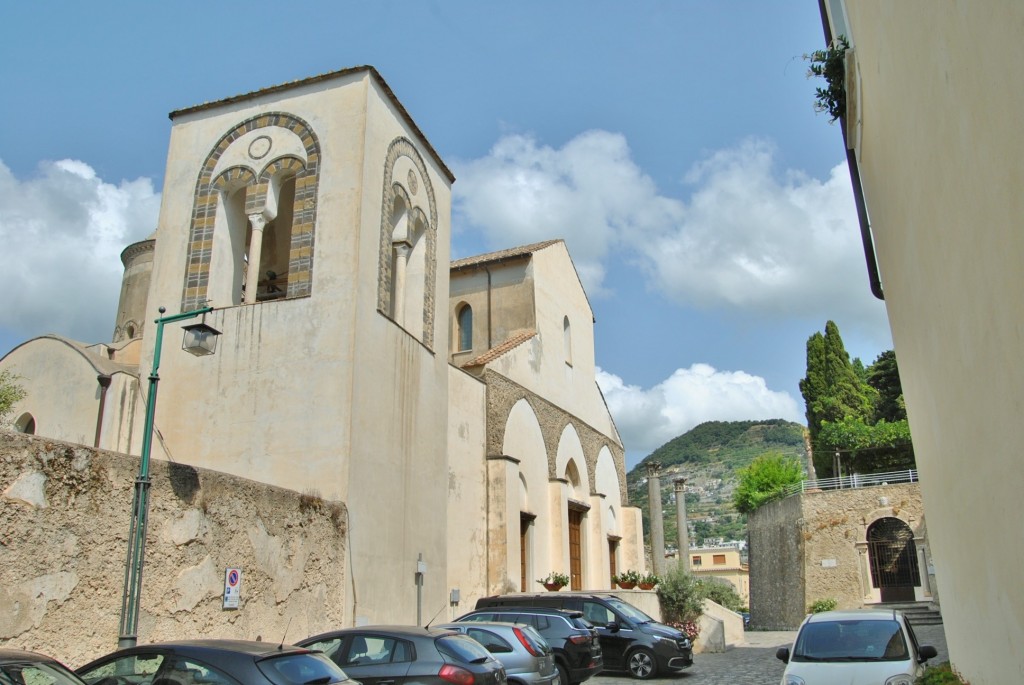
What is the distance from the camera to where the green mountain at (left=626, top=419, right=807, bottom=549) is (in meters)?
160

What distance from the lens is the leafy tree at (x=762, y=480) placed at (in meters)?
50.5

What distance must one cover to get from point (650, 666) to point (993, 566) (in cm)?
1098

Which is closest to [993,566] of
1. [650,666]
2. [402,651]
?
[402,651]

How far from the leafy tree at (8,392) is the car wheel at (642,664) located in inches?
526

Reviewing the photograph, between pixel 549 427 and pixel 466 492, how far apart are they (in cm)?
596

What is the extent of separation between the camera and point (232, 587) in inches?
486

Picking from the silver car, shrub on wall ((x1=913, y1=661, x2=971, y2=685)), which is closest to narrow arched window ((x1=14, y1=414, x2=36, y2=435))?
the silver car

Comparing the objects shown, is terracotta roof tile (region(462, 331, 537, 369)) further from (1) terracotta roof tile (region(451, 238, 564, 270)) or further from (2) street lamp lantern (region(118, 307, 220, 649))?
(2) street lamp lantern (region(118, 307, 220, 649))

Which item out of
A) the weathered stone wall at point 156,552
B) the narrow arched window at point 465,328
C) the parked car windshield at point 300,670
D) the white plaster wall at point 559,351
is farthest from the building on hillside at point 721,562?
the parked car windshield at point 300,670

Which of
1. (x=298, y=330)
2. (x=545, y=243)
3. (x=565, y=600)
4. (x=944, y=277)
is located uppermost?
(x=545, y=243)

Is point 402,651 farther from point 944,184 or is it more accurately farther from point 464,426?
point 464,426

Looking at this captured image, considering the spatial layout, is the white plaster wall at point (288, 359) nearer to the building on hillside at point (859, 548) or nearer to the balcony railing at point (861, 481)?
the building on hillside at point (859, 548)

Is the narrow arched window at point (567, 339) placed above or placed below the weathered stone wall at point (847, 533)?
above

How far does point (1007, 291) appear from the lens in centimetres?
467
